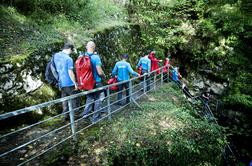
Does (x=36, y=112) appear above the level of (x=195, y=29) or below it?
below

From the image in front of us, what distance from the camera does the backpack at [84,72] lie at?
20.5ft

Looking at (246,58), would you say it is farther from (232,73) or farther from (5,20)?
(5,20)

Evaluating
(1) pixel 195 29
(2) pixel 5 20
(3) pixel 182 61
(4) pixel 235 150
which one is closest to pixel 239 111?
(4) pixel 235 150

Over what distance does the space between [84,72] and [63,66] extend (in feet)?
1.80

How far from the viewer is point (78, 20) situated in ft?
38.1

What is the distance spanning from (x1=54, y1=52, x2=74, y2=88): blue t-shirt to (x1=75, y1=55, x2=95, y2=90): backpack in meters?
0.24

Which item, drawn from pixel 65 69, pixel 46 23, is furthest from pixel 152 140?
pixel 46 23

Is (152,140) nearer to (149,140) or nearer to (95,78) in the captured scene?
(149,140)

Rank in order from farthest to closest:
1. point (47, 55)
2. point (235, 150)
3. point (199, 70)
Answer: point (199, 70) → point (235, 150) → point (47, 55)

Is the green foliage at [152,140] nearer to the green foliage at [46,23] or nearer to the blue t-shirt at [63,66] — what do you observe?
the blue t-shirt at [63,66]

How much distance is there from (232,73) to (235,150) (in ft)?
16.0

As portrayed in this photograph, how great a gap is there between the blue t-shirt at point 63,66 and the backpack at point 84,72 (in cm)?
24

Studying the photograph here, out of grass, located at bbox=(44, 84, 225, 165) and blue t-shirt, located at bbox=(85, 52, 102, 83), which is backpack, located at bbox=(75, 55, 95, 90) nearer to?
blue t-shirt, located at bbox=(85, 52, 102, 83)

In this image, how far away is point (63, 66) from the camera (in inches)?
245
